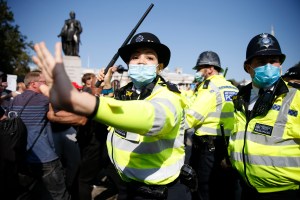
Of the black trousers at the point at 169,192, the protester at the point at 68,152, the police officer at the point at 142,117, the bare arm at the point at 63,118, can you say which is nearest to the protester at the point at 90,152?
the bare arm at the point at 63,118

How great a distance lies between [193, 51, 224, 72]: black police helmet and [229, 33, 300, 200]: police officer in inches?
80.2

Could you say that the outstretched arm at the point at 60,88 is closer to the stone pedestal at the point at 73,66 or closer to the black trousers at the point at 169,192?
the black trousers at the point at 169,192

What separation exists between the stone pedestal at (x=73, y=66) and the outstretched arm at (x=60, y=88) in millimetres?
14787

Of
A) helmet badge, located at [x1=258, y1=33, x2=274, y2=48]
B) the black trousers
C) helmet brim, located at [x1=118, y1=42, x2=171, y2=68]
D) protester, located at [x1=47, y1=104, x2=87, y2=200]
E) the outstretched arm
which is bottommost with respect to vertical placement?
protester, located at [x1=47, y1=104, x2=87, y2=200]

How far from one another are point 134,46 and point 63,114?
1.76 meters

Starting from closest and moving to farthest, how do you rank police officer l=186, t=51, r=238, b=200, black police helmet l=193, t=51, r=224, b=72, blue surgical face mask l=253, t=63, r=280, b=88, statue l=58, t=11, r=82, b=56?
blue surgical face mask l=253, t=63, r=280, b=88, police officer l=186, t=51, r=238, b=200, black police helmet l=193, t=51, r=224, b=72, statue l=58, t=11, r=82, b=56

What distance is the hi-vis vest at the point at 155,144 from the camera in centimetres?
127

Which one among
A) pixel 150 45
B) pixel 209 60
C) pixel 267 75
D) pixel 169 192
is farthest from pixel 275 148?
pixel 209 60

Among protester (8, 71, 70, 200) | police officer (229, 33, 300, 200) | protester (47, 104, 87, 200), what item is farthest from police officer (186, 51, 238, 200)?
protester (47, 104, 87, 200)

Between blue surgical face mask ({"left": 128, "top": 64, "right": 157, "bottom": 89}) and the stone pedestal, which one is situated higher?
blue surgical face mask ({"left": 128, "top": 64, "right": 157, "bottom": 89})

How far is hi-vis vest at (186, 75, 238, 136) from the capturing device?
3349 millimetres

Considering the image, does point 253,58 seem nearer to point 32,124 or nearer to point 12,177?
point 12,177

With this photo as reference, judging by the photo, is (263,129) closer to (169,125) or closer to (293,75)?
(169,125)

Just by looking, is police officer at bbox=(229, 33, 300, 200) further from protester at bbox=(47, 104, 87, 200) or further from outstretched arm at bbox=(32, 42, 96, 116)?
protester at bbox=(47, 104, 87, 200)
